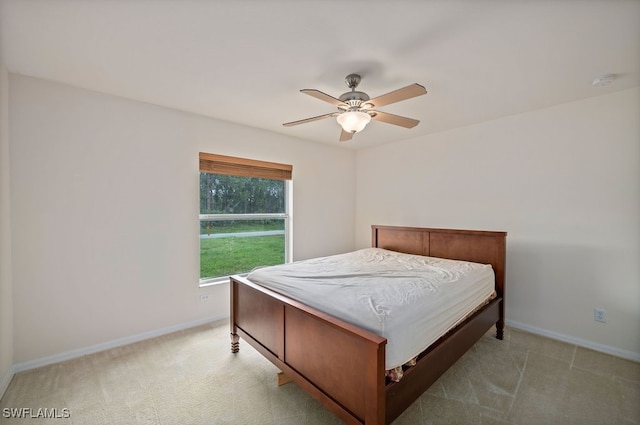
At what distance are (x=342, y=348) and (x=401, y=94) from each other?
5.43 ft

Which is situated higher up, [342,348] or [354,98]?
[354,98]

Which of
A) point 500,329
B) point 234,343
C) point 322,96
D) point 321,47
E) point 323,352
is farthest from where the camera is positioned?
point 500,329

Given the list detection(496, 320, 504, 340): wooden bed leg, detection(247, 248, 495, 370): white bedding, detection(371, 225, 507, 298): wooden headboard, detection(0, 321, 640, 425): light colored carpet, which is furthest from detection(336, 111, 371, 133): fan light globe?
detection(496, 320, 504, 340): wooden bed leg

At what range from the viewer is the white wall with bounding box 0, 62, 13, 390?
2.02m

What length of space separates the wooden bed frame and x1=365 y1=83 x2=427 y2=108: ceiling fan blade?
1509 mm

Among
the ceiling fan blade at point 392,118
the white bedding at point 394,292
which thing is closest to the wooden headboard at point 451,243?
the white bedding at point 394,292

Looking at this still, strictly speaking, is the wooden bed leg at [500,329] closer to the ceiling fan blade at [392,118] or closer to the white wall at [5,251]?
the ceiling fan blade at [392,118]

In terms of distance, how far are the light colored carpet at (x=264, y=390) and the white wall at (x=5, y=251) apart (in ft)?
0.65

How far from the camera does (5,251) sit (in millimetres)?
2109

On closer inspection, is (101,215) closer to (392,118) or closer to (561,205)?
(392,118)

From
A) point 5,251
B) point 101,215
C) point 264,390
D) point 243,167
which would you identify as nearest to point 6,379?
point 5,251

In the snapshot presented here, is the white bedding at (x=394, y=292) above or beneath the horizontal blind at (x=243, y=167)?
beneath

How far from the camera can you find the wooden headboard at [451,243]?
2.88 m

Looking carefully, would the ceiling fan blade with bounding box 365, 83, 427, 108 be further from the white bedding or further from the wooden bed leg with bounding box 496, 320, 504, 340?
the wooden bed leg with bounding box 496, 320, 504, 340
